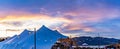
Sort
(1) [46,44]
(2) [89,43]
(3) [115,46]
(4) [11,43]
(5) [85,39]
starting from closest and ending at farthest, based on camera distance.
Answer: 1. (1) [46,44]
2. (4) [11,43]
3. (3) [115,46]
4. (5) [85,39]
5. (2) [89,43]

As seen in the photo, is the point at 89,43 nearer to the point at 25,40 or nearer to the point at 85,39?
the point at 85,39

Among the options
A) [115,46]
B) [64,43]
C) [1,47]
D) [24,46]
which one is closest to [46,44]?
[24,46]

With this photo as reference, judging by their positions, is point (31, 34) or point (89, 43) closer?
point (31, 34)

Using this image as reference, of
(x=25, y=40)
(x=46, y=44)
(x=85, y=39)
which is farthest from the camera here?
(x=85, y=39)

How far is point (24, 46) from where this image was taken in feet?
69.5

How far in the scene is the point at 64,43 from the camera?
23.9 meters

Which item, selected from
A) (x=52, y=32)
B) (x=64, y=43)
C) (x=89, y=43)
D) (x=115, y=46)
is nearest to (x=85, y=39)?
(x=89, y=43)

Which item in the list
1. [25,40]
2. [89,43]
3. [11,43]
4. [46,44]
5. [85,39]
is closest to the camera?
[46,44]

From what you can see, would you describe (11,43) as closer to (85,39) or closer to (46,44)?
(46,44)

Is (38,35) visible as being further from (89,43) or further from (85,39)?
(89,43)

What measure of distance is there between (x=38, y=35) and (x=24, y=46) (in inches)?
53.7

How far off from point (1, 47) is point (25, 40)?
362cm

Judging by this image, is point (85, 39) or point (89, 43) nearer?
point (85, 39)

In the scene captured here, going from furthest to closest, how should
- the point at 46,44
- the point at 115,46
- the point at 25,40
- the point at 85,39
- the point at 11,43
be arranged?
the point at 85,39 < the point at 115,46 < the point at 11,43 < the point at 25,40 < the point at 46,44
